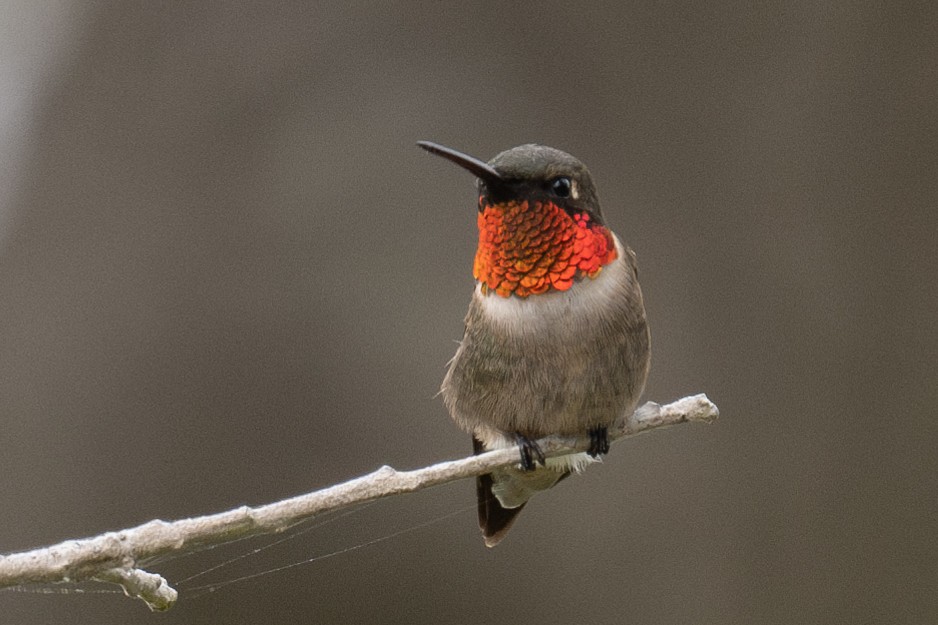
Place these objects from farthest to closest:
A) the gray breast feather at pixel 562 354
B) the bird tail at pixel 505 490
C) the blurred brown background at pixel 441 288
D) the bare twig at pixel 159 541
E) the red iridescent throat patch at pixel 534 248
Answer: the blurred brown background at pixel 441 288, the bird tail at pixel 505 490, the gray breast feather at pixel 562 354, the red iridescent throat patch at pixel 534 248, the bare twig at pixel 159 541

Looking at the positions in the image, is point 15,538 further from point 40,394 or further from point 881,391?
point 881,391

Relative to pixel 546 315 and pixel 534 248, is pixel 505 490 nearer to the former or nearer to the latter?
pixel 546 315

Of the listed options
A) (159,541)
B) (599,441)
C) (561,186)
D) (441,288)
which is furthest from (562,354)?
(441,288)

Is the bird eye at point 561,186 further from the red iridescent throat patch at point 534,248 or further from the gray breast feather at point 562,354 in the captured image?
the gray breast feather at point 562,354

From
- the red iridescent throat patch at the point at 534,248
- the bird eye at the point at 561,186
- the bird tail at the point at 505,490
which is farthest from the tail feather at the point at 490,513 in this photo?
the bird eye at the point at 561,186

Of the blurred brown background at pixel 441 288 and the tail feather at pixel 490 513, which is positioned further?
the blurred brown background at pixel 441 288

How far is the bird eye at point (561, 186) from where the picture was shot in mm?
2236

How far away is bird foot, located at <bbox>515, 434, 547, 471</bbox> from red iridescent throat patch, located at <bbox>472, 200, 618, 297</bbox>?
1.19ft

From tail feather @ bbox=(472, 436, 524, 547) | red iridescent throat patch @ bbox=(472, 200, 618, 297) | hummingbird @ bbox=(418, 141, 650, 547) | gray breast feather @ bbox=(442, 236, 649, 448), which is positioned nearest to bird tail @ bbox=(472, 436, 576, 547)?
tail feather @ bbox=(472, 436, 524, 547)

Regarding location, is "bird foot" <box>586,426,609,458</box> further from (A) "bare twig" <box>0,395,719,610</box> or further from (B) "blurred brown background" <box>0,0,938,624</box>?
(B) "blurred brown background" <box>0,0,938,624</box>

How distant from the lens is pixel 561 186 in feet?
7.41

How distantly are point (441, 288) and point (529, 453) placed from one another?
1829 millimetres

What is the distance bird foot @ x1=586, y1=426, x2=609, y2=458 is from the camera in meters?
2.43

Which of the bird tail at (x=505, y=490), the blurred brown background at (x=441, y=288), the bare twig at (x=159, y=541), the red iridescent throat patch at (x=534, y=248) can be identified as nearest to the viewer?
the bare twig at (x=159, y=541)
